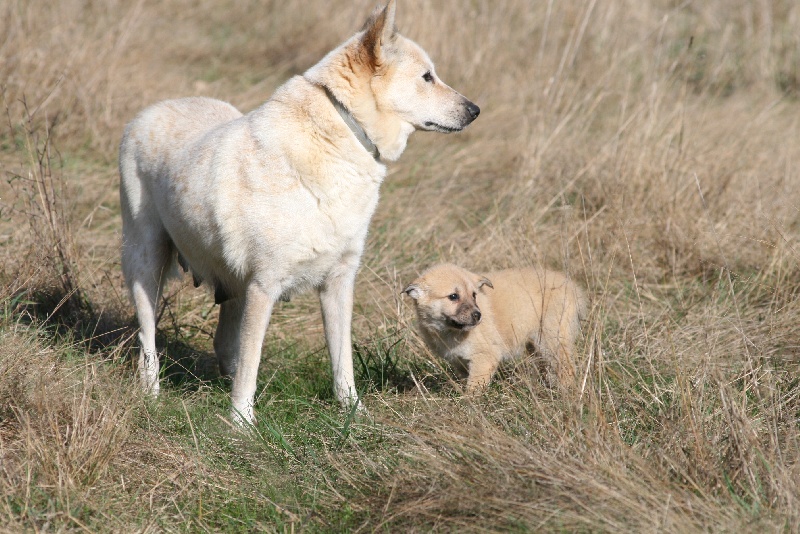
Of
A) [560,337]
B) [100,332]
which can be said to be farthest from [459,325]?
[100,332]

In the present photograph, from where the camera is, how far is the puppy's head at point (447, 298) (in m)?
4.62

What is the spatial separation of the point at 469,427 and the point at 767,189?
3913mm

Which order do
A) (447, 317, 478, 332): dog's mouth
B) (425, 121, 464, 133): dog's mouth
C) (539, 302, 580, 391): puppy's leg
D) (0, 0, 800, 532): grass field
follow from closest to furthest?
(0, 0, 800, 532): grass field, (539, 302, 580, 391): puppy's leg, (425, 121, 464, 133): dog's mouth, (447, 317, 478, 332): dog's mouth

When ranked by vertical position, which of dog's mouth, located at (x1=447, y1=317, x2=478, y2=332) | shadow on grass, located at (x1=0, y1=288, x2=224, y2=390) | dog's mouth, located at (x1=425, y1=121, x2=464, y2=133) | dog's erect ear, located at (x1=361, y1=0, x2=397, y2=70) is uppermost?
dog's erect ear, located at (x1=361, y1=0, x2=397, y2=70)

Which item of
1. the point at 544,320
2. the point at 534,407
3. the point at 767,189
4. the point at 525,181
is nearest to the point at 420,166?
the point at 525,181

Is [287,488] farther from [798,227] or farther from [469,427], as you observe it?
[798,227]

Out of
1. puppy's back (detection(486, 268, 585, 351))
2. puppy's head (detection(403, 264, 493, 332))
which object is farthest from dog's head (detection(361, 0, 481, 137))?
puppy's back (detection(486, 268, 585, 351))

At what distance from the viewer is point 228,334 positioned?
5109 mm

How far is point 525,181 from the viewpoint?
6832mm

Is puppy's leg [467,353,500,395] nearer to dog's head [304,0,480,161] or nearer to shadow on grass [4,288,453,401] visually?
shadow on grass [4,288,453,401]

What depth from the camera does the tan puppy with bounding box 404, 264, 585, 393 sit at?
467 cm

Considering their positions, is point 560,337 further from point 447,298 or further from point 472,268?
point 472,268

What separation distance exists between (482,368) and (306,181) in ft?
4.33

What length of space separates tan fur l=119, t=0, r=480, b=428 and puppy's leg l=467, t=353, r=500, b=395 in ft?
2.00
